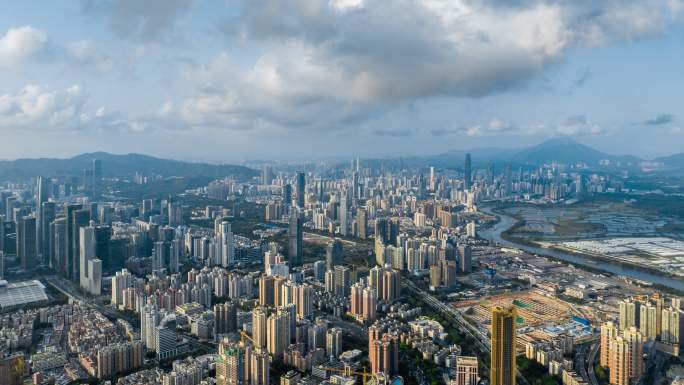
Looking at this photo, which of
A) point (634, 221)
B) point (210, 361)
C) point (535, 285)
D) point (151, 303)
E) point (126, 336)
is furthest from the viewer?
point (634, 221)

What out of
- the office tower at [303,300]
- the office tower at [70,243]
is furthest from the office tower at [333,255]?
the office tower at [70,243]

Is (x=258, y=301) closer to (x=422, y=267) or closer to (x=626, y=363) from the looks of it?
(x=422, y=267)

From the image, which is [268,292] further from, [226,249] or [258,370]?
[226,249]

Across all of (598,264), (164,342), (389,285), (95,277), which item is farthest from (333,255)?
(598,264)

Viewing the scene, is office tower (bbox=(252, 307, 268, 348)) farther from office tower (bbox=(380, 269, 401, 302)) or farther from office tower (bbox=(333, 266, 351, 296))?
office tower (bbox=(380, 269, 401, 302))

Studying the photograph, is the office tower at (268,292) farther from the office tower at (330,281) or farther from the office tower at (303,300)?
the office tower at (330,281)

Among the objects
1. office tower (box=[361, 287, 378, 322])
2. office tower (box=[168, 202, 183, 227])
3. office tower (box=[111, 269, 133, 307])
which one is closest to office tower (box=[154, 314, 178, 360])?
office tower (box=[111, 269, 133, 307])

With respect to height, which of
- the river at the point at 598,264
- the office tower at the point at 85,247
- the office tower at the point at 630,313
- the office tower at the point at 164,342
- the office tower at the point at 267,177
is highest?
the office tower at the point at 267,177

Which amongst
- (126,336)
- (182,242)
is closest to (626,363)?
(126,336)
